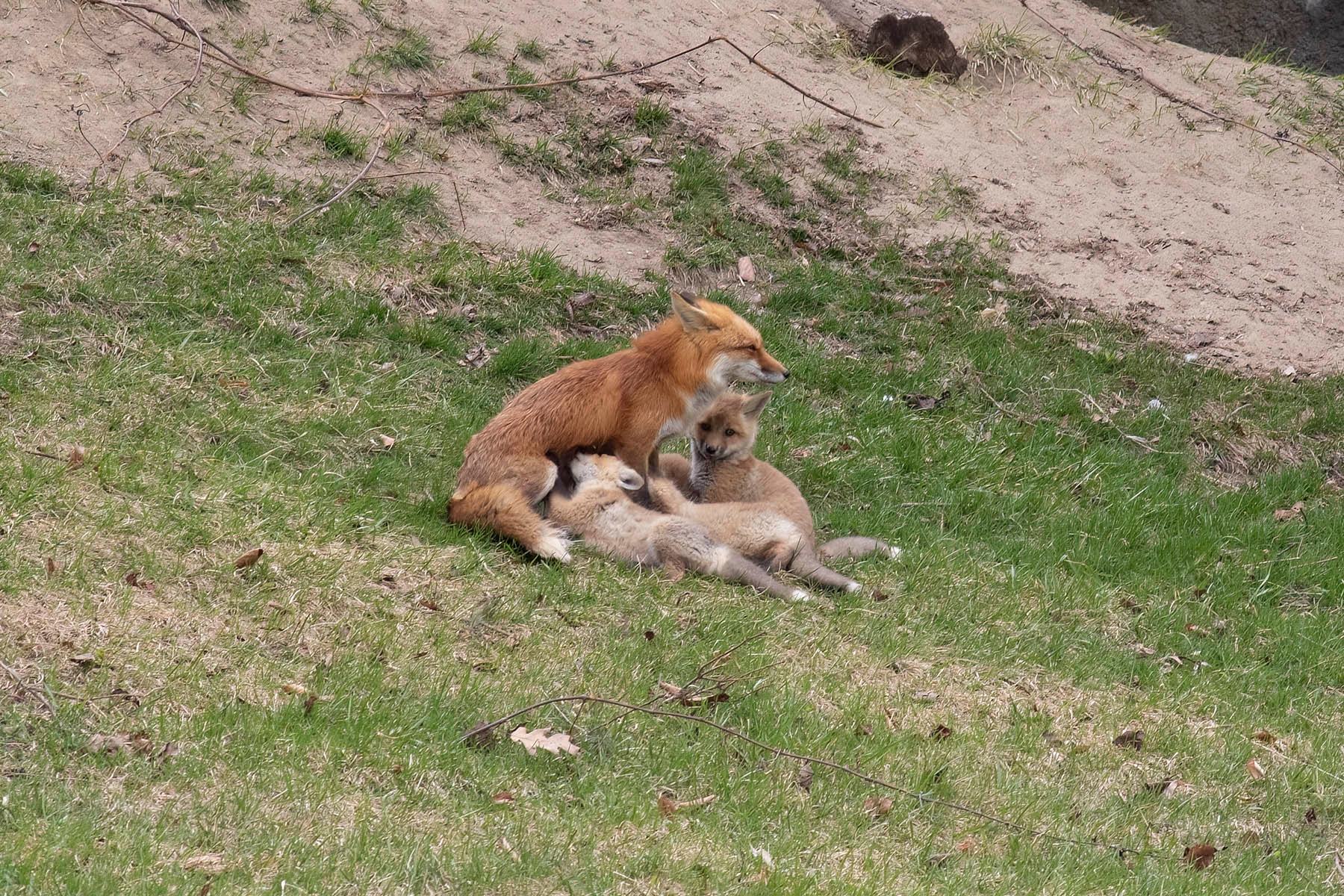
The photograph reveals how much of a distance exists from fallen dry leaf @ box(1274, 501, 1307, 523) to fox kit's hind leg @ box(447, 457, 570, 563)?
5.61 metres

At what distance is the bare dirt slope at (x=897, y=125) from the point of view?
1099 cm

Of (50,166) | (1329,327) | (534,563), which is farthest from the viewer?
(1329,327)

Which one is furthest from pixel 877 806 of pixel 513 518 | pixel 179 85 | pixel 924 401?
pixel 179 85

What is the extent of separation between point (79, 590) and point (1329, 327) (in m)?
11.0

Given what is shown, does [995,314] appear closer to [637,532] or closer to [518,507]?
[637,532]

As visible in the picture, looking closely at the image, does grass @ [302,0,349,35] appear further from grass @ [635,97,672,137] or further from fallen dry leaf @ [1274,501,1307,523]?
fallen dry leaf @ [1274,501,1307,523]

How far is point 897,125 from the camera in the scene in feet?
44.9

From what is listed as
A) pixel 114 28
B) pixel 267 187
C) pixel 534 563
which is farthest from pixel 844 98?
pixel 534 563

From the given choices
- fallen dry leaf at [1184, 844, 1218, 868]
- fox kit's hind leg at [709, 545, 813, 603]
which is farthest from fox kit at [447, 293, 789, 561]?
fallen dry leaf at [1184, 844, 1218, 868]

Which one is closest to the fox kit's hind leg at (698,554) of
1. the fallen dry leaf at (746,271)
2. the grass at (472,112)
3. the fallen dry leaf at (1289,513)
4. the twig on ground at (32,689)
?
the twig on ground at (32,689)

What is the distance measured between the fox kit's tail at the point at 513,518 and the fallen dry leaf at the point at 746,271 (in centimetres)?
493

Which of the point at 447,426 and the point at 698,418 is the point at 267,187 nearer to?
the point at 447,426

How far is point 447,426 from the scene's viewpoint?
8.70 m

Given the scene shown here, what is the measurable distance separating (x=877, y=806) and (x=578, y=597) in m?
2.09
